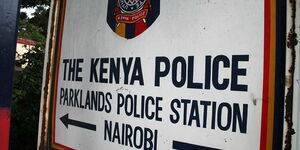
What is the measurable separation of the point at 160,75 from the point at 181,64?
11 centimetres

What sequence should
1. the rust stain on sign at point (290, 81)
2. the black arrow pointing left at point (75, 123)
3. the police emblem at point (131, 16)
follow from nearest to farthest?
1. the rust stain on sign at point (290, 81)
2. the police emblem at point (131, 16)
3. the black arrow pointing left at point (75, 123)

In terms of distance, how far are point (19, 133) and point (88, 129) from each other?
260 centimetres

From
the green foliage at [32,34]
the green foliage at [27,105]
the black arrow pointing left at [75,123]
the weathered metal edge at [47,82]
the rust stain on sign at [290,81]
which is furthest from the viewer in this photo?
the green foliage at [32,34]

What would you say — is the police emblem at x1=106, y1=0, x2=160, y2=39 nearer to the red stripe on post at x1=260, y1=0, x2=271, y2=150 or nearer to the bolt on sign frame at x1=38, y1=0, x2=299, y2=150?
the bolt on sign frame at x1=38, y1=0, x2=299, y2=150

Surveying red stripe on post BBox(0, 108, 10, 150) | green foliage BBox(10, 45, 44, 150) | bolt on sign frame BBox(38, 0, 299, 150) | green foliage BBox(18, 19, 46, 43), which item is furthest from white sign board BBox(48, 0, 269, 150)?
green foliage BBox(18, 19, 46, 43)

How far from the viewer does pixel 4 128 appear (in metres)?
1.04

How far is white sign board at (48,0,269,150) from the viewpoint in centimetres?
99

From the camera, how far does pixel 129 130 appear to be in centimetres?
132

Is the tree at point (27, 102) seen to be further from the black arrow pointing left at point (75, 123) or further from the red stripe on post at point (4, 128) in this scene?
the red stripe on post at point (4, 128)

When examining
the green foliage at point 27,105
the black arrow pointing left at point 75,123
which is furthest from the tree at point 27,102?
the black arrow pointing left at point 75,123

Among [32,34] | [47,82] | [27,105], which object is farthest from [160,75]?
[32,34]

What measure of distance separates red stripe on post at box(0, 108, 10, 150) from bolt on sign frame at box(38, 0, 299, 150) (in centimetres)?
46

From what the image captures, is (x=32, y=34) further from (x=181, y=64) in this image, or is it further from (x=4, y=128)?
Answer: (x=181, y=64)

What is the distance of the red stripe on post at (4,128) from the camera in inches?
40.6
